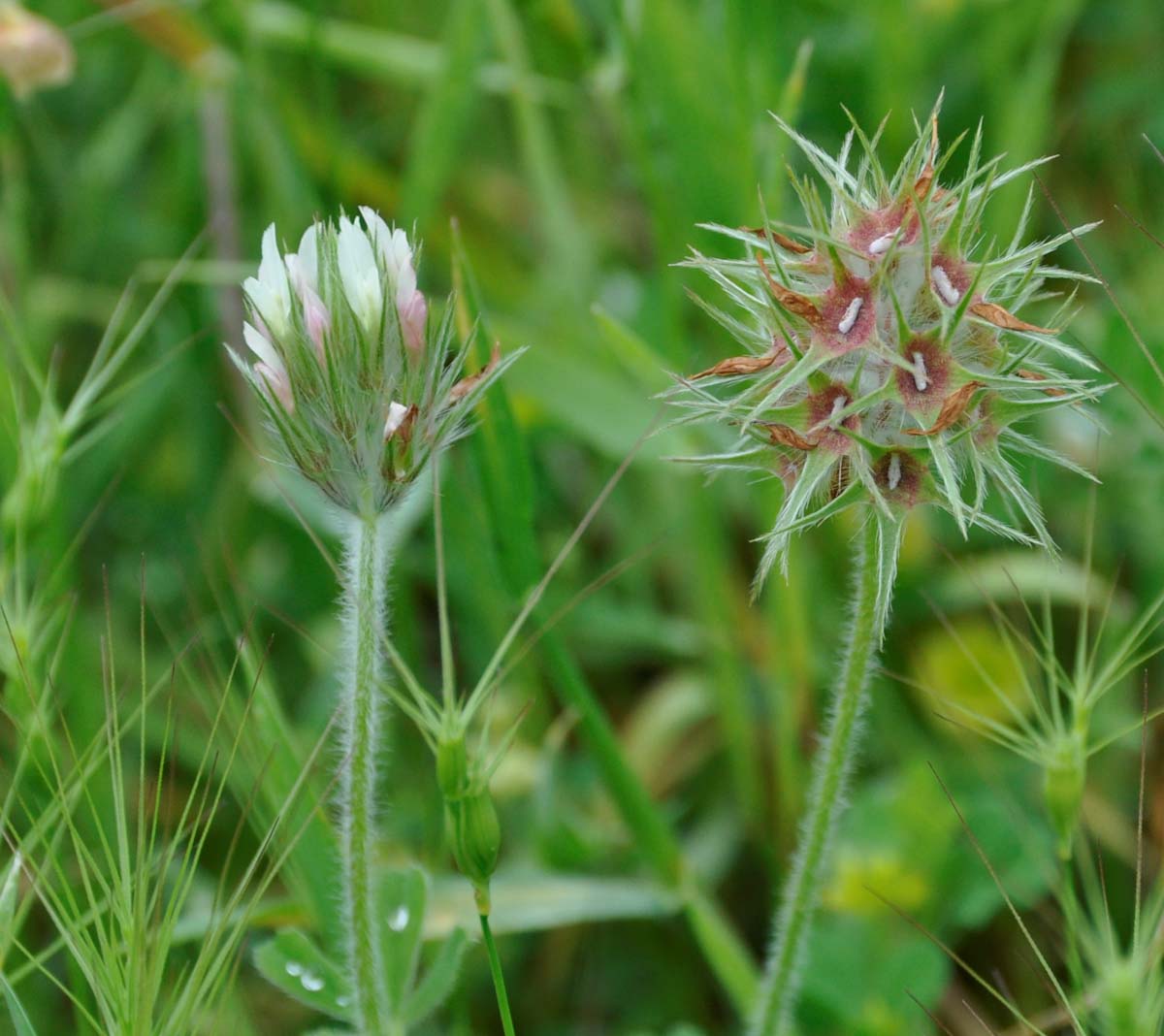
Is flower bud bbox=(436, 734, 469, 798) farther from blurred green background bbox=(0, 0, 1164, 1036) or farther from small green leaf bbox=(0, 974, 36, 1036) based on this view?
blurred green background bbox=(0, 0, 1164, 1036)

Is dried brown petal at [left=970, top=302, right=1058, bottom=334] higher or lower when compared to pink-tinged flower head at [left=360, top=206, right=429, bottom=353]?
higher

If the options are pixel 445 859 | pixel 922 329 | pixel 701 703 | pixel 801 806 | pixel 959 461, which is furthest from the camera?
pixel 701 703

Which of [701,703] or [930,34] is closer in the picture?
[701,703]

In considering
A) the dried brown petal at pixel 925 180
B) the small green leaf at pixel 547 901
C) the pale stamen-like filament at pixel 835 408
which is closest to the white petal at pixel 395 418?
the pale stamen-like filament at pixel 835 408

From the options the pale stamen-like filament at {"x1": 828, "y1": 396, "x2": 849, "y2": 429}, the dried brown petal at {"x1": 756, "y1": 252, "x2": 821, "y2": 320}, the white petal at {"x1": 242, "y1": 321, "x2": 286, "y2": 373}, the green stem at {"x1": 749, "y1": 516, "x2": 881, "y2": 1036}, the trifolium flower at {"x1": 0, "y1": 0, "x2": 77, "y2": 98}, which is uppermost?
the trifolium flower at {"x1": 0, "y1": 0, "x2": 77, "y2": 98}

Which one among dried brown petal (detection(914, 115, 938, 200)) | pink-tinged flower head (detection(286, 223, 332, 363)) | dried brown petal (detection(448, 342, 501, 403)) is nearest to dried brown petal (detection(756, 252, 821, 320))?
dried brown petal (detection(914, 115, 938, 200))

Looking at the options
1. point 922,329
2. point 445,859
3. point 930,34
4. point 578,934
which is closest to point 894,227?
point 922,329

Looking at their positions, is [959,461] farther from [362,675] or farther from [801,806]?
[801,806]
